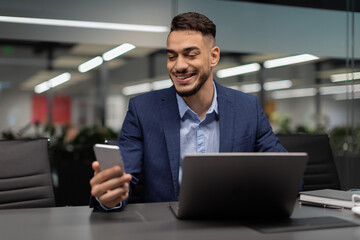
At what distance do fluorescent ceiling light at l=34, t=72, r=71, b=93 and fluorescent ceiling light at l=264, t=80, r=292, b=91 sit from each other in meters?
2.62

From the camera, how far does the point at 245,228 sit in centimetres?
128

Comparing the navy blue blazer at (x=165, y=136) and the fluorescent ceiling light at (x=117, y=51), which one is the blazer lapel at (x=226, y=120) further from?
the fluorescent ceiling light at (x=117, y=51)

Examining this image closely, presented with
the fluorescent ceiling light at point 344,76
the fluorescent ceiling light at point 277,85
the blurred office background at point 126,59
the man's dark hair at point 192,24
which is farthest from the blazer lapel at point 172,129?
the fluorescent ceiling light at point 277,85

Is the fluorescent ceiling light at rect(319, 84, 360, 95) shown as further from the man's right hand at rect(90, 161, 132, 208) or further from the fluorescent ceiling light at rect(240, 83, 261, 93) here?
the man's right hand at rect(90, 161, 132, 208)

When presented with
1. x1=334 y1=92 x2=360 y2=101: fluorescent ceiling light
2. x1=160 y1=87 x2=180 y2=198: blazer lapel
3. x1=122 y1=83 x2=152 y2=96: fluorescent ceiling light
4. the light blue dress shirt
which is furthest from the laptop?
x1=122 y1=83 x2=152 y2=96: fluorescent ceiling light

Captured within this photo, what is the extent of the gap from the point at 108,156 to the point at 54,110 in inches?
163

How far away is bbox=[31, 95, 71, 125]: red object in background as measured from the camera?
5082 mm

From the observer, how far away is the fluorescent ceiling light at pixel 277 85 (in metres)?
5.59

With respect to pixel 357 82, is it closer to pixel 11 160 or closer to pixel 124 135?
pixel 124 135

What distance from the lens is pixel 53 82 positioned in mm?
5188

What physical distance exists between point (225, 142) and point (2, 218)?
40.5 inches

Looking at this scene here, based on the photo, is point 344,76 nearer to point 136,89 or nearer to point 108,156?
point 136,89

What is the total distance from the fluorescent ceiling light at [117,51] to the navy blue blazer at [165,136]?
2.75m

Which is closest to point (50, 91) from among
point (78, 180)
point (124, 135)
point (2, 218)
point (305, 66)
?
point (78, 180)
